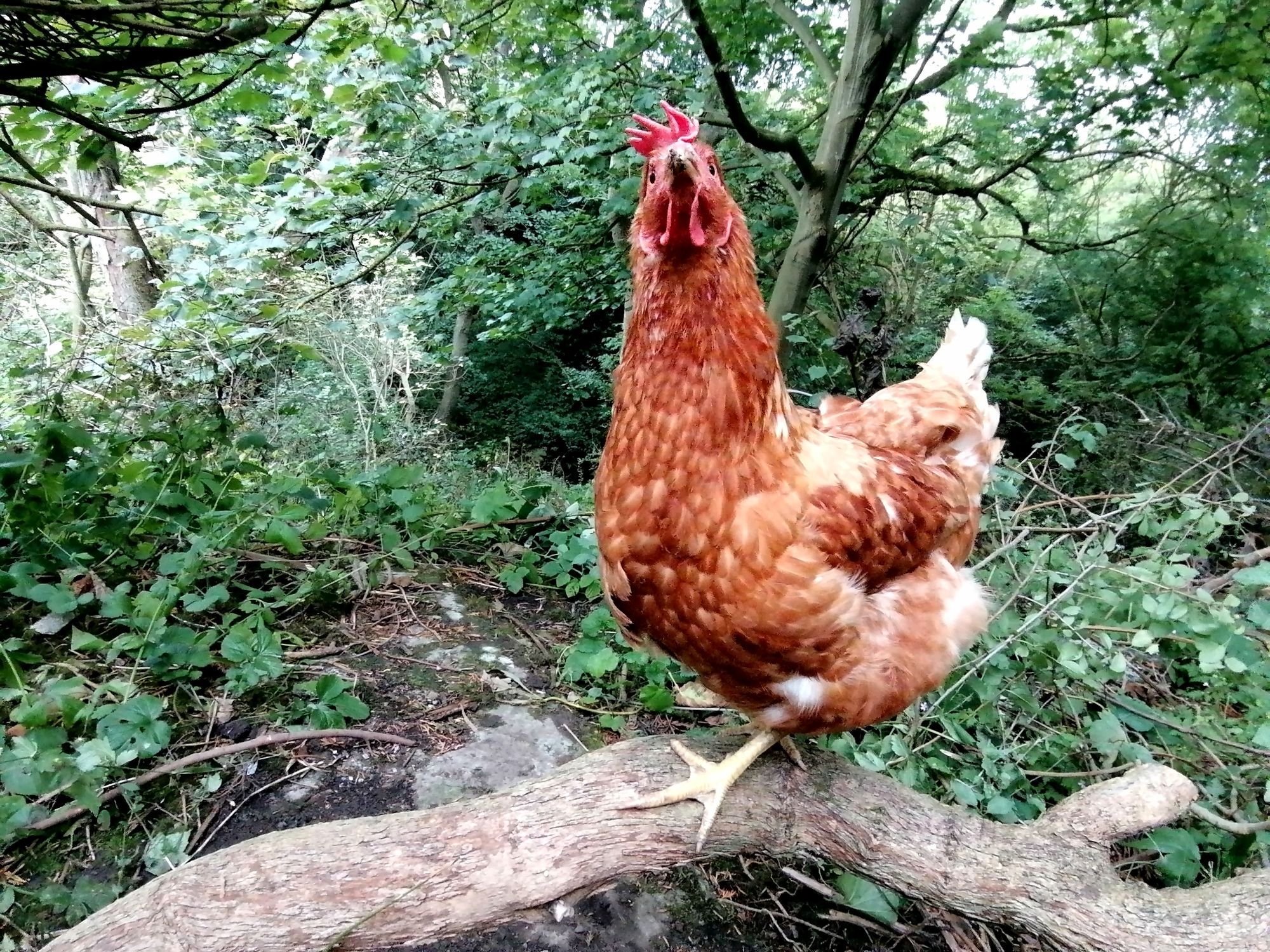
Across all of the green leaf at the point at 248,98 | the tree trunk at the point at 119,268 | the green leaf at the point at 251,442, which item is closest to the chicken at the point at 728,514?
the green leaf at the point at 248,98

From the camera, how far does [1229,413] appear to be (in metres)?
5.27

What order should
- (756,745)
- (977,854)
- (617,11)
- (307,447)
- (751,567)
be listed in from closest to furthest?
(751,567) → (977,854) → (756,745) → (617,11) → (307,447)

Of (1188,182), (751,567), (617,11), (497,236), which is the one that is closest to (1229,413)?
(1188,182)

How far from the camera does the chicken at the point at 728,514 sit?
1.59 metres

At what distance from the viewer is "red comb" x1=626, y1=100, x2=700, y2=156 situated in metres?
1.68

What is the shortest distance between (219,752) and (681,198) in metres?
2.25

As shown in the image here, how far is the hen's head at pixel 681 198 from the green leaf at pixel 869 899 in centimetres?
188

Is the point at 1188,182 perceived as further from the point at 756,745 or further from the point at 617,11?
the point at 756,745

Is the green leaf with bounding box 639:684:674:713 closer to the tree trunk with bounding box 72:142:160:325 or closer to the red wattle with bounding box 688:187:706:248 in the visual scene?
the red wattle with bounding box 688:187:706:248

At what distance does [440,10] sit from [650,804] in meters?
4.05

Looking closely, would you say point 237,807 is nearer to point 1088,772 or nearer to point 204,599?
point 204,599

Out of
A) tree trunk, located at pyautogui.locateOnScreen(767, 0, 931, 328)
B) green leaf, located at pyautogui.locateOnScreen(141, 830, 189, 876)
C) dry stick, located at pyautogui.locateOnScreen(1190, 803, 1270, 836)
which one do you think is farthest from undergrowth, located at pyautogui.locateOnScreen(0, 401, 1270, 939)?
tree trunk, located at pyautogui.locateOnScreen(767, 0, 931, 328)

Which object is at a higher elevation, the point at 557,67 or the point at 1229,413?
the point at 557,67

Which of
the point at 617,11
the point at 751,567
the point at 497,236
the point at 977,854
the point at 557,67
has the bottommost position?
the point at 977,854
